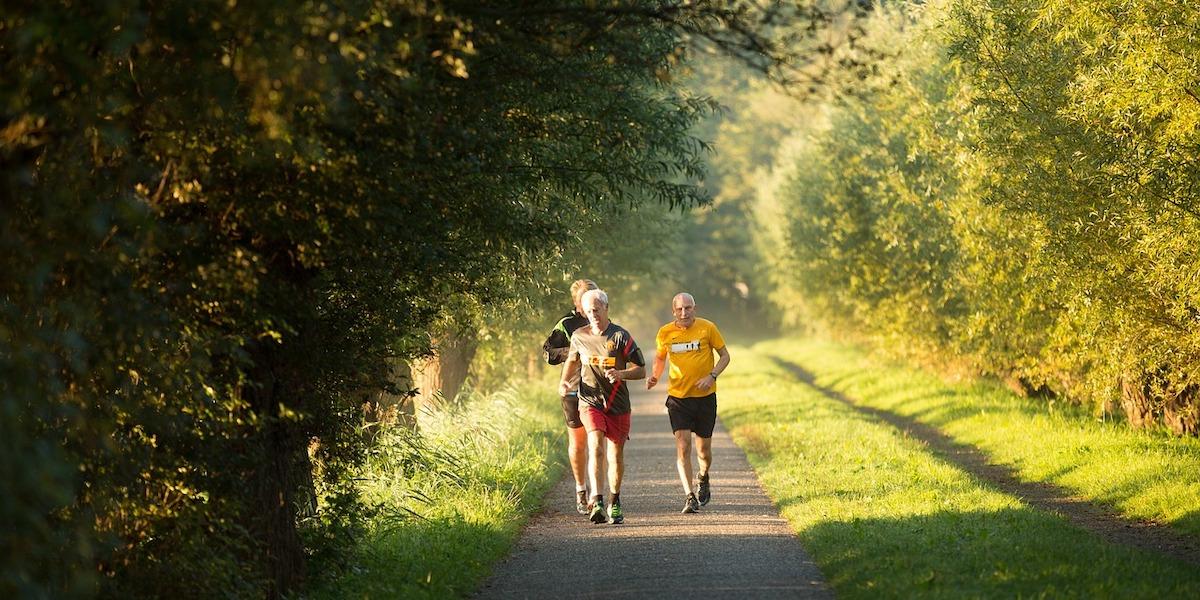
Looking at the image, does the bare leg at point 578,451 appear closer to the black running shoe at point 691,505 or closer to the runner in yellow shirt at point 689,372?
the runner in yellow shirt at point 689,372

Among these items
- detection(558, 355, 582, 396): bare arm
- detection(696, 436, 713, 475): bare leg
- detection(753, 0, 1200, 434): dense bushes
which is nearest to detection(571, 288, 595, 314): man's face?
detection(558, 355, 582, 396): bare arm

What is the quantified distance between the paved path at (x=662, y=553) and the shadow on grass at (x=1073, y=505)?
121 inches

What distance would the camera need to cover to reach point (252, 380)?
7.81 m

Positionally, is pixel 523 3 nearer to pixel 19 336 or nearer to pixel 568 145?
pixel 568 145

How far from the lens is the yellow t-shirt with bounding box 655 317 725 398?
12.5 meters

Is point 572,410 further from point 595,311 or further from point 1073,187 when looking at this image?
point 1073,187

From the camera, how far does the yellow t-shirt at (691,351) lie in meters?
12.5

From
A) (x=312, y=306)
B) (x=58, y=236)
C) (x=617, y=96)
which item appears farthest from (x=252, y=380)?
(x=617, y=96)

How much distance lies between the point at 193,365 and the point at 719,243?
74.7 meters

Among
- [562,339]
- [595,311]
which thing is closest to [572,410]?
[562,339]

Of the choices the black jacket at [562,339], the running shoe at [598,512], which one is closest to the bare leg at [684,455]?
the running shoe at [598,512]

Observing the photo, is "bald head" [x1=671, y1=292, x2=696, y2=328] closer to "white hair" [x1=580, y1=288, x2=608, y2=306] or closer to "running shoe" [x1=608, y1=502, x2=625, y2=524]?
"white hair" [x1=580, y1=288, x2=608, y2=306]

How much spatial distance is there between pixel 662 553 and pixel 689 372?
2.54m

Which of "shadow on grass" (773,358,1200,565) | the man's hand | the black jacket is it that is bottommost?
"shadow on grass" (773,358,1200,565)
